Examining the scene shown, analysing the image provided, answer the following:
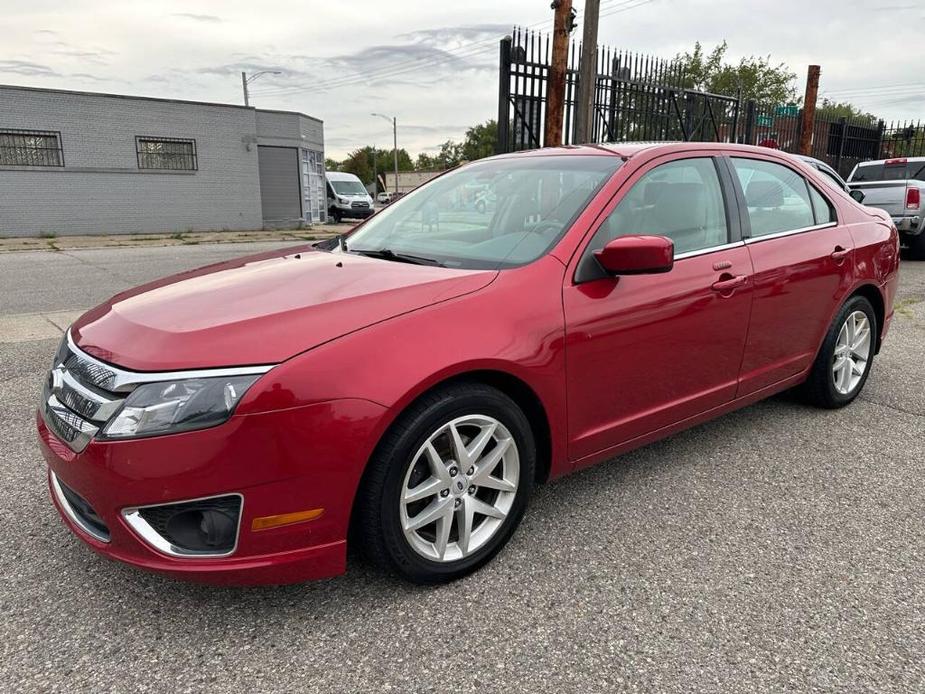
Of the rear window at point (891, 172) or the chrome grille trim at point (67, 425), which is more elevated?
the rear window at point (891, 172)

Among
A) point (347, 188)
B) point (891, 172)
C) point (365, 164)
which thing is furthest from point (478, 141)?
point (891, 172)

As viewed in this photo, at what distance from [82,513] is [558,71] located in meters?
9.52

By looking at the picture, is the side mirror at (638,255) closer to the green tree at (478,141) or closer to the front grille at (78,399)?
the front grille at (78,399)

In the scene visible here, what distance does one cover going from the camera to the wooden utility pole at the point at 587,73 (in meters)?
10.2

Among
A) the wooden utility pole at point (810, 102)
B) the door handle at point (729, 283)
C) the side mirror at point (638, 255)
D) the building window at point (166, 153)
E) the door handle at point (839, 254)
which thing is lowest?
the door handle at point (729, 283)

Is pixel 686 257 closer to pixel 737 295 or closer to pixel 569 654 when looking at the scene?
pixel 737 295

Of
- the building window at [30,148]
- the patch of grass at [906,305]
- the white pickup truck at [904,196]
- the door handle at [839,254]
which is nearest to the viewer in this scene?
the door handle at [839,254]

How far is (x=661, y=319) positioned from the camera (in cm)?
289

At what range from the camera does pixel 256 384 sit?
1929 mm

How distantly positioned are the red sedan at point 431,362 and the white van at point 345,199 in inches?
1057

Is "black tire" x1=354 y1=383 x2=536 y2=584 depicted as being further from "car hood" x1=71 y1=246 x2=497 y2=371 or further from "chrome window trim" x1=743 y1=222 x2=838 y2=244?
"chrome window trim" x1=743 y1=222 x2=838 y2=244

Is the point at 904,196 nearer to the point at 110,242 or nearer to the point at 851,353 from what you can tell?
the point at 851,353

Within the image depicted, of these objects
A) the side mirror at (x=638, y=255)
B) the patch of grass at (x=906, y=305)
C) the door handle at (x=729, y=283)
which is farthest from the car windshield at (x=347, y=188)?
the side mirror at (x=638, y=255)

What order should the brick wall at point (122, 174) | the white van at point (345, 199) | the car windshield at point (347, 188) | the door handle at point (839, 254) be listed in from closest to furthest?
the door handle at point (839, 254)
the brick wall at point (122, 174)
the white van at point (345, 199)
the car windshield at point (347, 188)
